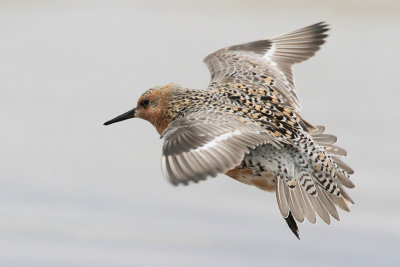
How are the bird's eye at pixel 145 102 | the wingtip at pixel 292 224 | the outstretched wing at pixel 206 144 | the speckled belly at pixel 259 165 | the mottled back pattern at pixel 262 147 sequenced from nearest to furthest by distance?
the outstretched wing at pixel 206 144
the mottled back pattern at pixel 262 147
the speckled belly at pixel 259 165
the wingtip at pixel 292 224
the bird's eye at pixel 145 102

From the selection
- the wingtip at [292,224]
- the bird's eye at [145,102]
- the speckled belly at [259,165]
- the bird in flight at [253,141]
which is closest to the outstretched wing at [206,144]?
the bird in flight at [253,141]

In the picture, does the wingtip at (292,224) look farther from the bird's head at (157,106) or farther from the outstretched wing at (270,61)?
the bird's head at (157,106)

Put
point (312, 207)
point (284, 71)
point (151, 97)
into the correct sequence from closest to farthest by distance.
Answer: point (312, 207)
point (151, 97)
point (284, 71)

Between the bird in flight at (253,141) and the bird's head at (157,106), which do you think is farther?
the bird's head at (157,106)

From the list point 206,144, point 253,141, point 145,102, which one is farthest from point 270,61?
point 206,144

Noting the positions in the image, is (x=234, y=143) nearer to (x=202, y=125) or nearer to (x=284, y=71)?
(x=202, y=125)

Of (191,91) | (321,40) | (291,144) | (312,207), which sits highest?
(321,40)

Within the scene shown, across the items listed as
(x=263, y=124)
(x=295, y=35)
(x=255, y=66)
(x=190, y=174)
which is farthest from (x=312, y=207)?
Result: (x=295, y=35)

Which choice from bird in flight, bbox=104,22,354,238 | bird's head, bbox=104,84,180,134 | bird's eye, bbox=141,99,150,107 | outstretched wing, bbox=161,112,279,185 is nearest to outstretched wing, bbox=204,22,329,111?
bird in flight, bbox=104,22,354,238

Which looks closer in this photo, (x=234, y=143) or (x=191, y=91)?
(x=234, y=143)
